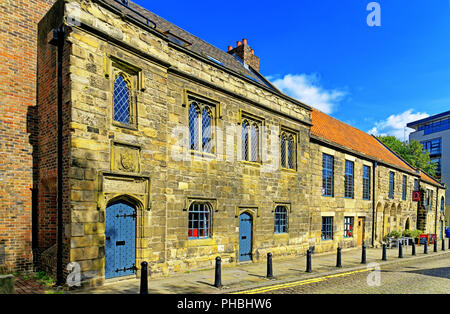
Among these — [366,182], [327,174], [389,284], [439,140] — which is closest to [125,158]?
[389,284]

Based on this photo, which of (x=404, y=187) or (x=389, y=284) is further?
(x=404, y=187)

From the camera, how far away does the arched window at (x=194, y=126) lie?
37.8 ft

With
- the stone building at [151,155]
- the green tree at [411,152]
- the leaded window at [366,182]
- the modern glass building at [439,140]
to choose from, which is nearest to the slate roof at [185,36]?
the stone building at [151,155]

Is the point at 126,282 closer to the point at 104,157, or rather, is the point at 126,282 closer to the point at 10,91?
the point at 104,157

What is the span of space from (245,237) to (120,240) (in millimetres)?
5913

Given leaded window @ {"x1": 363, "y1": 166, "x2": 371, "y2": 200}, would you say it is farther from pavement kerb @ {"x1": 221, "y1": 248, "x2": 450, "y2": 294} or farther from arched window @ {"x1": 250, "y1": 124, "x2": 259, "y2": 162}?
arched window @ {"x1": 250, "y1": 124, "x2": 259, "y2": 162}

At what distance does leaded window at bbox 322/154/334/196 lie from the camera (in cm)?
1850

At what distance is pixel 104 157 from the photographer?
863 cm

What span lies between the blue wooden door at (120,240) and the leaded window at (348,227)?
604 inches

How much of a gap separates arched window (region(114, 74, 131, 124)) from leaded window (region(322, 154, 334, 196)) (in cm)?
1273

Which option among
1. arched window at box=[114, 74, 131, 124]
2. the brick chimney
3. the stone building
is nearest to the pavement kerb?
the stone building

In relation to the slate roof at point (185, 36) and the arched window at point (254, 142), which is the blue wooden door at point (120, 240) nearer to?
the arched window at point (254, 142)

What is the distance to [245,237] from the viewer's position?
525 inches

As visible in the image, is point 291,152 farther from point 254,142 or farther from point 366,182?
point 366,182
